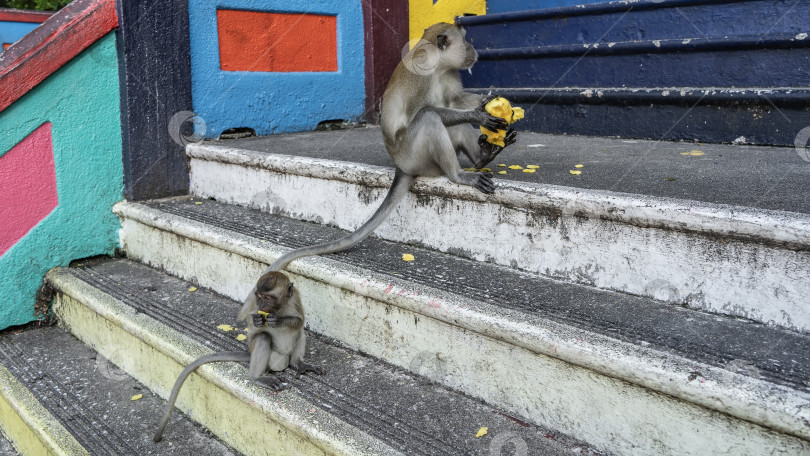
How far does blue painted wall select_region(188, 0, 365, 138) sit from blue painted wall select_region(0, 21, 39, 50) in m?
5.64

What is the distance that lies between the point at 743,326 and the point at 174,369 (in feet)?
6.62

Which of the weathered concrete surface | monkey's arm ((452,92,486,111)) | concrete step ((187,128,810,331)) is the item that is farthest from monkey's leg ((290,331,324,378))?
monkey's arm ((452,92,486,111))

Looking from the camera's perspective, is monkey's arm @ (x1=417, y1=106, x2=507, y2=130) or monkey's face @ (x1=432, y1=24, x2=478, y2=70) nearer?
monkey's arm @ (x1=417, y1=106, x2=507, y2=130)

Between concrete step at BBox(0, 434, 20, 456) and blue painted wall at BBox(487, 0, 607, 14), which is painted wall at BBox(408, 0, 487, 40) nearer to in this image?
blue painted wall at BBox(487, 0, 607, 14)

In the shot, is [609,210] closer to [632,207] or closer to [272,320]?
[632,207]

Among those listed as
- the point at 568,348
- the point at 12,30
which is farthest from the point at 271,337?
the point at 12,30

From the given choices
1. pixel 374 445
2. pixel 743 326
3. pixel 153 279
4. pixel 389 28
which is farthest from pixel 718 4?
pixel 153 279

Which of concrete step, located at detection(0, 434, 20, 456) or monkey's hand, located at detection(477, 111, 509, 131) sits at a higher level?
monkey's hand, located at detection(477, 111, 509, 131)

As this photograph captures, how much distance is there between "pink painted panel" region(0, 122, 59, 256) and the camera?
3.22m

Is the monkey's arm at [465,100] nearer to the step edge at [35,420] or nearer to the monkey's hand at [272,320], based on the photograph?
the monkey's hand at [272,320]

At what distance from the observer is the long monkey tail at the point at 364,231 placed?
240 centimetres

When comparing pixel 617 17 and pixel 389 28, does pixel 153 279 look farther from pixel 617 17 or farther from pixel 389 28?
pixel 617 17

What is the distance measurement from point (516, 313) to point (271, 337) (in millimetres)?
886

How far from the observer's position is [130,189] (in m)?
3.65
